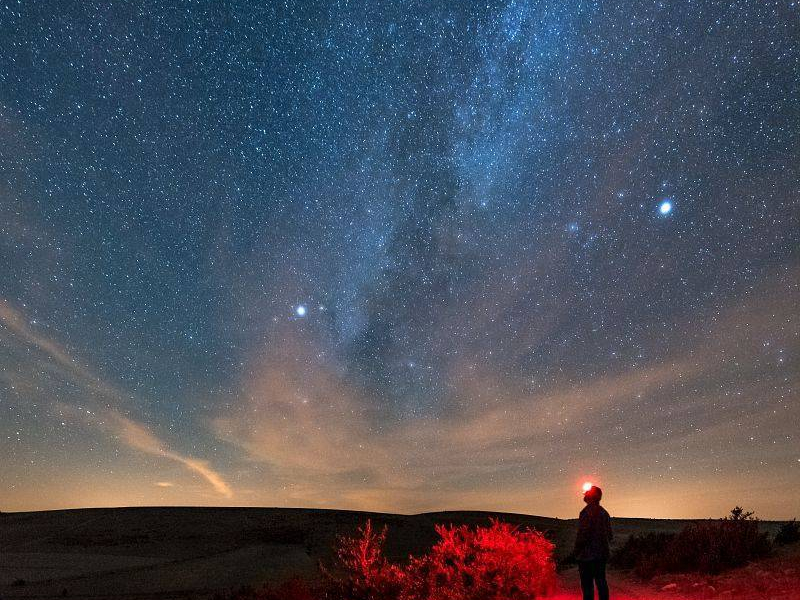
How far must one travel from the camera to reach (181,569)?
2317cm

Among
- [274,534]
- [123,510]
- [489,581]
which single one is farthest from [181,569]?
[123,510]

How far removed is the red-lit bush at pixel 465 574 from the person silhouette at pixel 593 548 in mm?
2451

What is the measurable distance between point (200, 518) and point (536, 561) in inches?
1669

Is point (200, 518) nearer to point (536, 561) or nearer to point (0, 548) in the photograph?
point (0, 548)

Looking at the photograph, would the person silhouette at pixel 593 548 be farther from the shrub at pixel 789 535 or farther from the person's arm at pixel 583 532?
the shrub at pixel 789 535

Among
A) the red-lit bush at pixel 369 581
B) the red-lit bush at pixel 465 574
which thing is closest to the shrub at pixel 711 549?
the red-lit bush at pixel 465 574

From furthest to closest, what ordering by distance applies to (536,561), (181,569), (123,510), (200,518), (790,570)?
(123,510) → (200,518) → (181,569) → (536,561) → (790,570)

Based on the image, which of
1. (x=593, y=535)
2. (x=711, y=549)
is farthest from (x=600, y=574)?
(x=711, y=549)

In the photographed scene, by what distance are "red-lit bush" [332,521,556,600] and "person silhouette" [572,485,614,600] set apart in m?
2.45

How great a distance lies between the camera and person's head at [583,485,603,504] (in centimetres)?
820

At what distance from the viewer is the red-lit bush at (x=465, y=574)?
388 inches

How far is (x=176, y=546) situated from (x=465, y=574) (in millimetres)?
30375

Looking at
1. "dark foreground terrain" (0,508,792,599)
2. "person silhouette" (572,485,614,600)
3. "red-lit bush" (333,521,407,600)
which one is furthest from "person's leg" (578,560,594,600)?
"dark foreground terrain" (0,508,792,599)

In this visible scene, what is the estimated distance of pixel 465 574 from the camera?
34.2 ft
